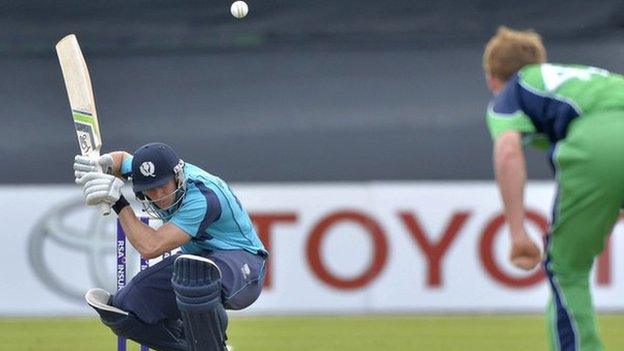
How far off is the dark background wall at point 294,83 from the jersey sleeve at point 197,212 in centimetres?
340

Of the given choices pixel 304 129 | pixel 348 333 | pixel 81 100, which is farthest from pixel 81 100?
pixel 304 129

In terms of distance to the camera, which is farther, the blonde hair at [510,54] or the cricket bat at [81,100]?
the cricket bat at [81,100]

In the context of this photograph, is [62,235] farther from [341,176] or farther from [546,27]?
[546,27]

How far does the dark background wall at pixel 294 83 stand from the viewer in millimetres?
7961

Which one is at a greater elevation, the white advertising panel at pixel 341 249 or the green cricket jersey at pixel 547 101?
the green cricket jersey at pixel 547 101

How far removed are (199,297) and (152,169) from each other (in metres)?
0.43

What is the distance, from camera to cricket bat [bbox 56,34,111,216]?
187 inches

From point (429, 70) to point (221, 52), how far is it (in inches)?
46.8

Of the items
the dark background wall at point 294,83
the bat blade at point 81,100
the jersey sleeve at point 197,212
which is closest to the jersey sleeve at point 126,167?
the bat blade at point 81,100

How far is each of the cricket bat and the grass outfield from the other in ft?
4.80

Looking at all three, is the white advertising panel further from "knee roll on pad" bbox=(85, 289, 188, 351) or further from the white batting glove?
the white batting glove

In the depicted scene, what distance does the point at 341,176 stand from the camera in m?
7.96

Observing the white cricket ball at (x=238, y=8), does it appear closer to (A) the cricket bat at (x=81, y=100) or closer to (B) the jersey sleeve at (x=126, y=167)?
(A) the cricket bat at (x=81, y=100)

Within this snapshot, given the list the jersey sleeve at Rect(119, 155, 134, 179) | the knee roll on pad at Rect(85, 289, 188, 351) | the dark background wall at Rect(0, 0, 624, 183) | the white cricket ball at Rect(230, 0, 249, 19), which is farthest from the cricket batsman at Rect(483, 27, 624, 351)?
the dark background wall at Rect(0, 0, 624, 183)
